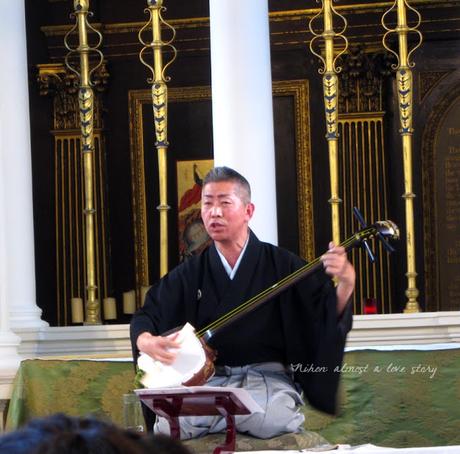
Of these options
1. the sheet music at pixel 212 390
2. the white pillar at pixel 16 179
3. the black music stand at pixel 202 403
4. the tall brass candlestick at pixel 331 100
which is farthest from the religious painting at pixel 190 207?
the sheet music at pixel 212 390

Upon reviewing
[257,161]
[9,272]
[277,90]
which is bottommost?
[9,272]

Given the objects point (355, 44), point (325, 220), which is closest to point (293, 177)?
point (325, 220)

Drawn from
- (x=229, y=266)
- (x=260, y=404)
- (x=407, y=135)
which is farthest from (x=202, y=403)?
(x=407, y=135)

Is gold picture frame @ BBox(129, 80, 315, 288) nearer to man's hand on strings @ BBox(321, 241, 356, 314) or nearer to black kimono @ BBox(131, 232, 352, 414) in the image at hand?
black kimono @ BBox(131, 232, 352, 414)

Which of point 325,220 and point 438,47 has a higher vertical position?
point 438,47

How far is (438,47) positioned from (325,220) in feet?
5.56

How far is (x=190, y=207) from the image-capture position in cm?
1010

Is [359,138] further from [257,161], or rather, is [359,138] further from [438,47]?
[257,161]

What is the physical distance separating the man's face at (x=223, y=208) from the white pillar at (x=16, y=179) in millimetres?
2759

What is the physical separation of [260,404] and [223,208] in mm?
796

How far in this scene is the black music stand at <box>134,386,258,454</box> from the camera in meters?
4.22

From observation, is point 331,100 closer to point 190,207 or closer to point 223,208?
point 190,207

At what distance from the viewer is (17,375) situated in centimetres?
659

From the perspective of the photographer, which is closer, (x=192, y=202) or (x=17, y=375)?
(x=17, y=375)
